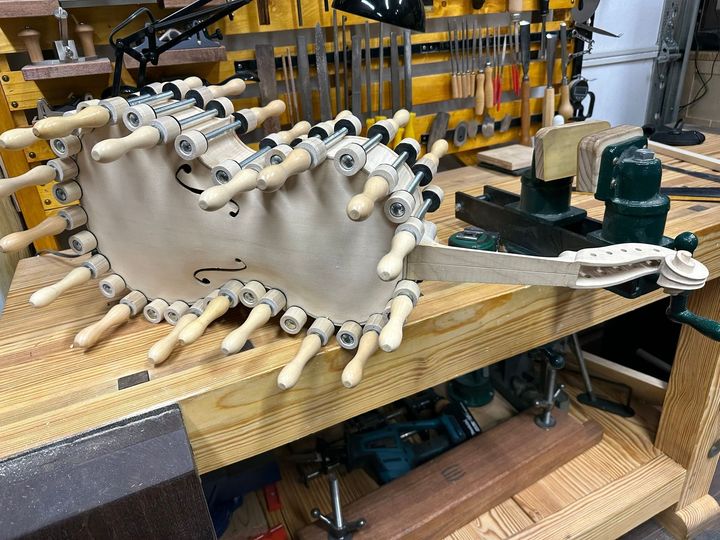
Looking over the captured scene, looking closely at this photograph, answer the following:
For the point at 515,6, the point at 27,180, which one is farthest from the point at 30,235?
the point at 515,6

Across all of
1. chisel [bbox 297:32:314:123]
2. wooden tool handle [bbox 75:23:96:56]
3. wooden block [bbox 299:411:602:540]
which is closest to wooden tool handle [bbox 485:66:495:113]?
chisel [bbox 297:32:314:123]

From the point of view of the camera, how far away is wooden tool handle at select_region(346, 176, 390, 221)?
0.47 meters

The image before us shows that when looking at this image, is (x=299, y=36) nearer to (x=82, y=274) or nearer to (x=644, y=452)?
(x=82, y=274)

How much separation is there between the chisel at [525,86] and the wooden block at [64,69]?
3.62ft

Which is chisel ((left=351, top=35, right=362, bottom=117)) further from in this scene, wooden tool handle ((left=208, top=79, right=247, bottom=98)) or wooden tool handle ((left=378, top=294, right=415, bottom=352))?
wooden tool handle ((left=378, top=294, right=415, bottom=352))

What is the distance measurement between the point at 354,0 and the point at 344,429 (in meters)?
0.90

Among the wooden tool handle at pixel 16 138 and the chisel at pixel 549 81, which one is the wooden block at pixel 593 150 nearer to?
the wooden tool handle at pixel 16 138

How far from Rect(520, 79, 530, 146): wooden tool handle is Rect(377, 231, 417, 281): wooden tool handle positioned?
1202 millimetres

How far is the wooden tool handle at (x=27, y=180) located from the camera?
0.57 metres

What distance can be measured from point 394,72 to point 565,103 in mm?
594

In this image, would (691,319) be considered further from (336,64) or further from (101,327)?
(336,64)

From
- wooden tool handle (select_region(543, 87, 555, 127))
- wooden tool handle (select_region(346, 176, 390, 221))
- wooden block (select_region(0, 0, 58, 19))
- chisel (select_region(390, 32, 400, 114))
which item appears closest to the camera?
wooden tool handle (select_region(346, 176, 390, 221))

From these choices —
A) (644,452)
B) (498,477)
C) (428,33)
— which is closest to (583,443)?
(644,452)

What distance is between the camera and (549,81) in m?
1.56
